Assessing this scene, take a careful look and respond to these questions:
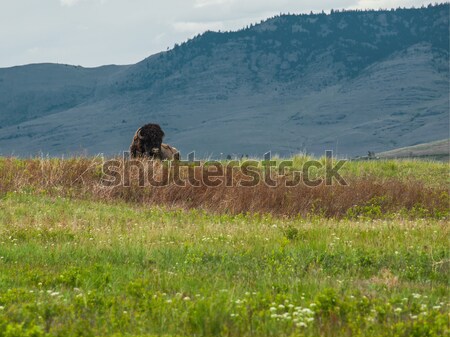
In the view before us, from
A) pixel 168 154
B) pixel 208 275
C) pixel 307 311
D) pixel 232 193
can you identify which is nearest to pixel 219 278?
pixel 208 275

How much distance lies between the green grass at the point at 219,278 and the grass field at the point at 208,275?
19 mm

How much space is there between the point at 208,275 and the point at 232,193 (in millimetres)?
11078

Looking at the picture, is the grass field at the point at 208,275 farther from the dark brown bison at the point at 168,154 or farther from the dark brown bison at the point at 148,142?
the dark brown bison at the point at 168,154

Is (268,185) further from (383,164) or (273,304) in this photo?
(273,304)

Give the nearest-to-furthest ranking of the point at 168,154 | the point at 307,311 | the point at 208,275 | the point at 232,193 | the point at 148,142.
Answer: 1. the point at 307,311
2. the point at 208,275
3. the point at 232,193
4. the point at 148,142
5. the point at 168,154

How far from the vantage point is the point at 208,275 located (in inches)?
Answer: 386

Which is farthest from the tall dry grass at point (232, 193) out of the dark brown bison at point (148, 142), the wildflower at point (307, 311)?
the wildflower at point (307, 311)

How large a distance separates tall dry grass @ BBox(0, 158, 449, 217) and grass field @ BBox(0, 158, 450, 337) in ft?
7.96

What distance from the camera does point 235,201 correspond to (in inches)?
800

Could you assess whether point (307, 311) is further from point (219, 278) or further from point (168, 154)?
point (168, 154)

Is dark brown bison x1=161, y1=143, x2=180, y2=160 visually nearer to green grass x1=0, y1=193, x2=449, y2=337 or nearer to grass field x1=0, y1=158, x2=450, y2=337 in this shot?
grass field x1=0, y1=158, x2=450, y2=337

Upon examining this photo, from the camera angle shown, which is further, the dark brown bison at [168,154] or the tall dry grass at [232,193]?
the dark brown bison at [168,154]

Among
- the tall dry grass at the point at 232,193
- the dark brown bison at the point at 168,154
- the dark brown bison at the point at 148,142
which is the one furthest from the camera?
the dark brown bison at the point at 168,154

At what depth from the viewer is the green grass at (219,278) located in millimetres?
7332
